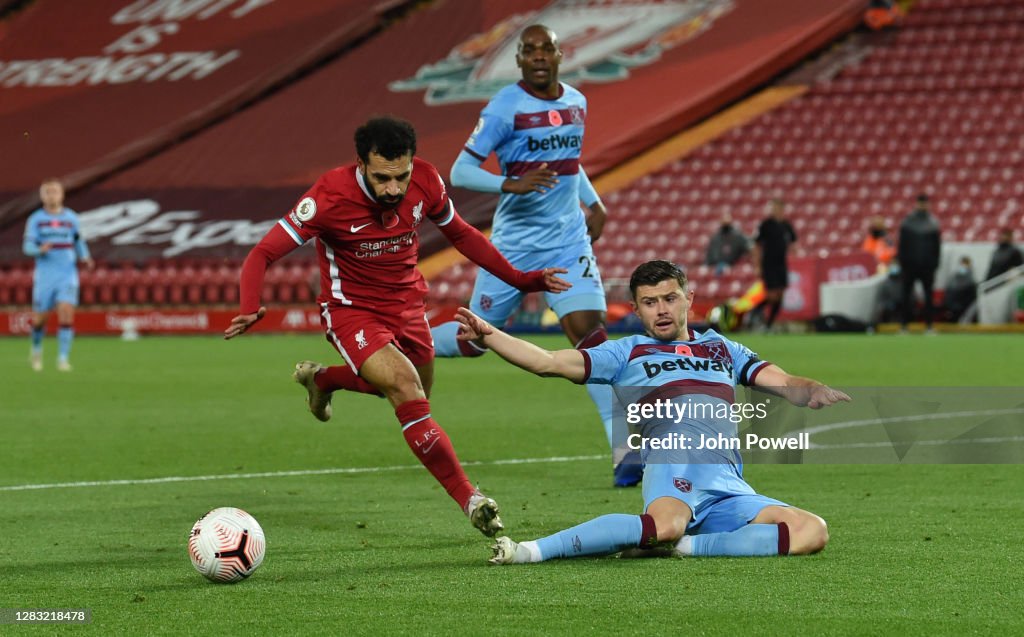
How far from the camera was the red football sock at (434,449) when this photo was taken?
18.8ft

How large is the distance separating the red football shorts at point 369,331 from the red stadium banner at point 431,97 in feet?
69.1

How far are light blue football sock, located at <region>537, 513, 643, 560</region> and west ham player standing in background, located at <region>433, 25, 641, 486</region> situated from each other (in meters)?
2.66

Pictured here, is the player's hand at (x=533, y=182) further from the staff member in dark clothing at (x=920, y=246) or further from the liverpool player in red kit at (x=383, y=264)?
the staff member in dark clothing at (x=920, y=246)

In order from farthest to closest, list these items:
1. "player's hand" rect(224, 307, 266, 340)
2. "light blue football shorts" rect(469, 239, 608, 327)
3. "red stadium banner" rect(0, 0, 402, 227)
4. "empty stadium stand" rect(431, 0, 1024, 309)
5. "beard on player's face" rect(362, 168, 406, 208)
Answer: "red stadium banner" rect(0, 0, 402, 227), "empty stadium stand" rect(431, 0, 1024, 309), "light blue football shorts" rect(469, 239, 608, 327), "beard on player's face" rect(362, 168, 406, 208), "player's hand" rect(224, 307, 266, 340)

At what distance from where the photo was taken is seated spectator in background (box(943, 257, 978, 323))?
23109 millimetres

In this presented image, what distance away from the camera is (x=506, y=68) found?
32.1 meters

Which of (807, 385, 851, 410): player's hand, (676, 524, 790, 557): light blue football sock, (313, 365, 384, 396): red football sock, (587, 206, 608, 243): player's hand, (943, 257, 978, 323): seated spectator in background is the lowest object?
(943, 257, 978, 323): seated spectator in background

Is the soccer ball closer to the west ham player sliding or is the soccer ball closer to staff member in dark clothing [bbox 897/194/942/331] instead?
the west ham player sliding

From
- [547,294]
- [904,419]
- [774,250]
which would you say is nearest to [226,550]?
[547,294]

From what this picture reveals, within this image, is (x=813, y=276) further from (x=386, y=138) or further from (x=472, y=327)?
(x=472, y=327)

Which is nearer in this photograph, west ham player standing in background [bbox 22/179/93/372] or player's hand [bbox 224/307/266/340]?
player's hand [bbox 224/307/266/340]

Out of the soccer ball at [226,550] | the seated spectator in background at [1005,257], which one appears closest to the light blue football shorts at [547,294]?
the soccer ball at [226,550]

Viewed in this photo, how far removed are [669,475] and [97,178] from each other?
29171mm

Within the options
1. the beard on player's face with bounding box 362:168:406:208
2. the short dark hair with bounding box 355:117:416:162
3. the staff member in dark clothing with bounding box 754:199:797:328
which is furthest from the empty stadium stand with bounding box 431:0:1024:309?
the short dark hair with bounding box 355:117:416:162
